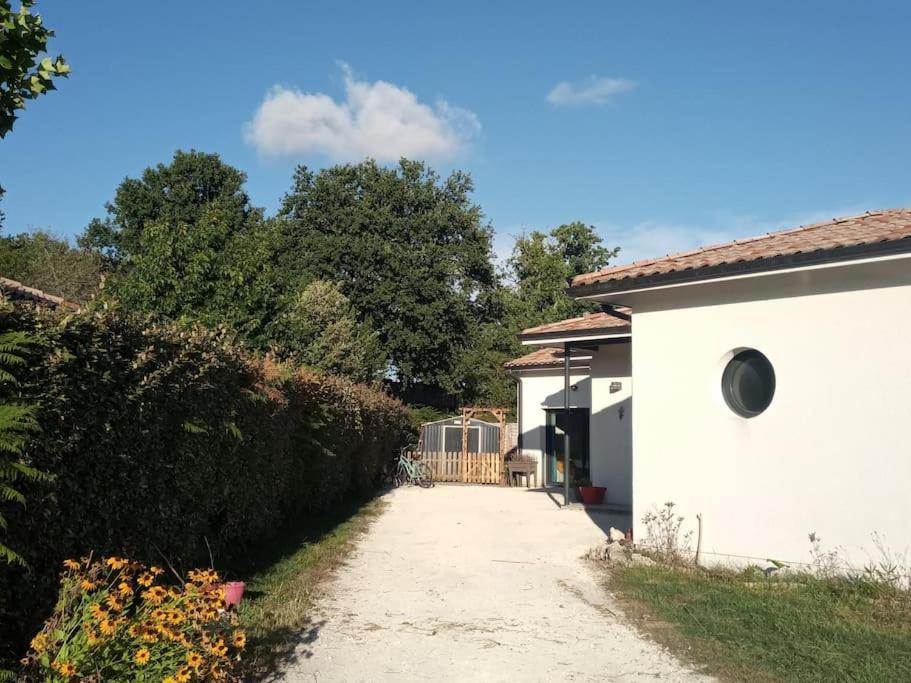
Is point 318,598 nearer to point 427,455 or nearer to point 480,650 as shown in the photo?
point 480,650

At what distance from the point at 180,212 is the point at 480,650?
31554 mm

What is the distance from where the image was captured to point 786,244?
918 centimetres

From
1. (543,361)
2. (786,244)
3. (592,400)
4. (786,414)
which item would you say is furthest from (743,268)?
(543,361)

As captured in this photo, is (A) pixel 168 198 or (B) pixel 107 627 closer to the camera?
(B) pixel 107 627

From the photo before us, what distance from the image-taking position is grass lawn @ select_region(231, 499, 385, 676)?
5.84 m

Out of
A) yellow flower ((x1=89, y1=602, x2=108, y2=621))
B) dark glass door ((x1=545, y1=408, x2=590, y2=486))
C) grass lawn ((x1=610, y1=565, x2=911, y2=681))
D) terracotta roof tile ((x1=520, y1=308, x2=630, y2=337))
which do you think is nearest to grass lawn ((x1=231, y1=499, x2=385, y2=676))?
yellow flower ((x1=89, y1=602, x2=108, y2=621))

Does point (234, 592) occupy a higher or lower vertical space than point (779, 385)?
lower

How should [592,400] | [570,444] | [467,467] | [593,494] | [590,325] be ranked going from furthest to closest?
[467,467]
[570,444]
[592,400]
[593,494]
[590,325]

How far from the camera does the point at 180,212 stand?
33.9m

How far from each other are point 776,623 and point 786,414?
292 cm

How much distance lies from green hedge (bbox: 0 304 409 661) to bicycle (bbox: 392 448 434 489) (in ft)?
43.3

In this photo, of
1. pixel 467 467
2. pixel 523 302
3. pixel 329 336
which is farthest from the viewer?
pixel 523 302

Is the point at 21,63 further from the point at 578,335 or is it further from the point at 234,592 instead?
the point at 578,335

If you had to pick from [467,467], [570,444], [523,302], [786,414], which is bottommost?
[467,467]
